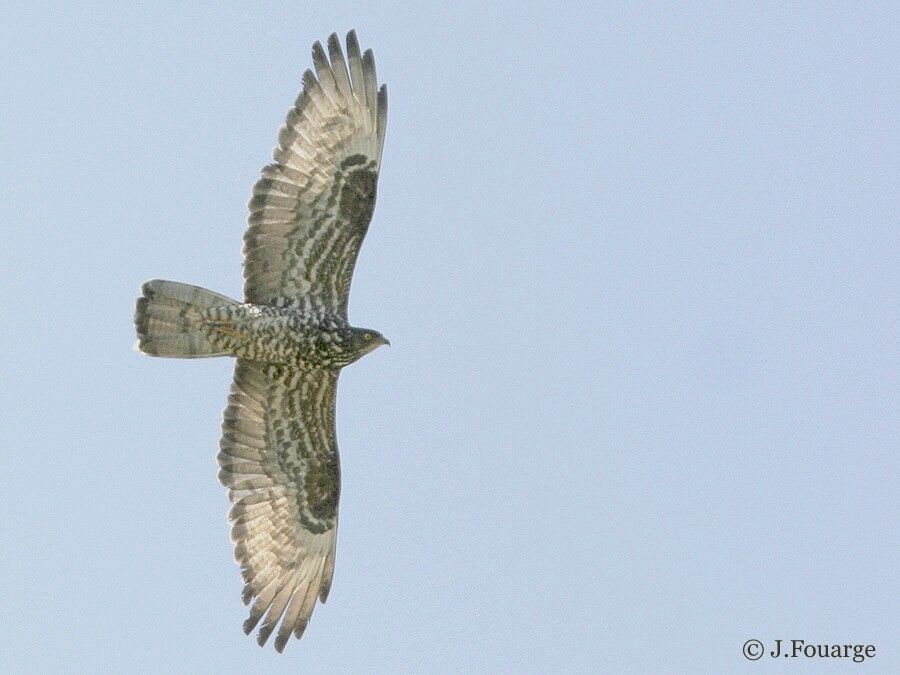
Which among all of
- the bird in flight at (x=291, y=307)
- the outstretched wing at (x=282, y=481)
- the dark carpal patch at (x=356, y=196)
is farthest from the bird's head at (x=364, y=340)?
the dark carpal patch at (x=356, y=196)

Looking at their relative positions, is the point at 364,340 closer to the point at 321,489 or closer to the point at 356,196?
the point at 356,196

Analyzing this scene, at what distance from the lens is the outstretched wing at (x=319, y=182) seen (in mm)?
16438

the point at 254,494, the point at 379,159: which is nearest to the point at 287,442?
the point at 254,494

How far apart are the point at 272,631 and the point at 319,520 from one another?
122 centimetres

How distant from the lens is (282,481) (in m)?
17.2

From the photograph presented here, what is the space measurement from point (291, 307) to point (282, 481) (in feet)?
5.83

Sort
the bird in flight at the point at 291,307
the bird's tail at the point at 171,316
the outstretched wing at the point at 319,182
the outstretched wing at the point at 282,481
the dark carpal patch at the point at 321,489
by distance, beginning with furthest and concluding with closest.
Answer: the dark carpal patch at the point at 321,489 < the outstretched wing at the point at 282,481 < the outstretched wing at the point at 319,182 < the bird in flight at the point at 291,307 < the bird's tail at the point at 171,316

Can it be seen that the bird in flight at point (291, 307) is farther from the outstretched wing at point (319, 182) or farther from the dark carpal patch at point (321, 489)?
the dark carpal patch at point (321, 489)

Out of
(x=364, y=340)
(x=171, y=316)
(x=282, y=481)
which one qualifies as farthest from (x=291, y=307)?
(x=282, y=481)

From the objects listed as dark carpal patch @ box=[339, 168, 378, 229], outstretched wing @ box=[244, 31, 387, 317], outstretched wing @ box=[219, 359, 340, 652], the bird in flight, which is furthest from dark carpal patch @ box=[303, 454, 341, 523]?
dark carpal patch @ box=[339, 168, 378, 229]

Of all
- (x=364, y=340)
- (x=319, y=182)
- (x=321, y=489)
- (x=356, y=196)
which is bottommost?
(x=321, y=489)

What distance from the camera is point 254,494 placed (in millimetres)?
17109

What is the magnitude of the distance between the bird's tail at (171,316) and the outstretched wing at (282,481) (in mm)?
859

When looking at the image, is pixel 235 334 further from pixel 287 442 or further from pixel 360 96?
pixel 360 96
